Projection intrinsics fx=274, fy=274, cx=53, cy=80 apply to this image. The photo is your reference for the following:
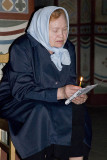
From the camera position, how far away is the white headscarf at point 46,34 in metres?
1.79

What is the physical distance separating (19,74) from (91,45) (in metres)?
3.43

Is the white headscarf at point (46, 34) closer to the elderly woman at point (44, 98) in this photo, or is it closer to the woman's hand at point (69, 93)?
the elderly woman at point (44, 98)

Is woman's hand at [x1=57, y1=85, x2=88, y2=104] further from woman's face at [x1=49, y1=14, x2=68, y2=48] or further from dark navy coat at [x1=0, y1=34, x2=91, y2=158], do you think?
woman's face at [x1=49, y1=14, x2=68, y2=48]

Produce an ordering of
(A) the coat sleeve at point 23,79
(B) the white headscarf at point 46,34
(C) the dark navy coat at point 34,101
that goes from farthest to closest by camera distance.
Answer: (B) the white headscarf at point 46,34 < (A) the coat sleeve at point 23,79 < (C) the dark navy coat at point 34,101

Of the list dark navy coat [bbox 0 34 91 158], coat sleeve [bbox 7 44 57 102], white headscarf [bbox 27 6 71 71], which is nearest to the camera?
dark navy coat [bbox 0 34 91 158]

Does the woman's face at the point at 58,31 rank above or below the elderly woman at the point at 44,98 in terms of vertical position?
above

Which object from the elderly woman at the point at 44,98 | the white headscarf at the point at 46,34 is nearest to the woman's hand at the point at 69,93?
the elderly woman at the point at 44,98

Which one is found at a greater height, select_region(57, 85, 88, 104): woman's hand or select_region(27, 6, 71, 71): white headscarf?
select_region(27, 6, 71, 71): white headscarf

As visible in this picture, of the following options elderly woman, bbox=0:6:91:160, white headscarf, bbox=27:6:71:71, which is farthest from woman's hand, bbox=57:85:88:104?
white headscarf, bbox=27:6:71:71

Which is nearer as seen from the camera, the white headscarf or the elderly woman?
the elderly woman

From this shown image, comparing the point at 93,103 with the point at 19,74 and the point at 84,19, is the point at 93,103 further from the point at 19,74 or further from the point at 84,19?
the point at 19,74

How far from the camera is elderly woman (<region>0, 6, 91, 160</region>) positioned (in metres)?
1.59

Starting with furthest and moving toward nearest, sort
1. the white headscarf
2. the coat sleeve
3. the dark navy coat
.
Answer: the white headscarf, the coat sleeve, the dark navy coat

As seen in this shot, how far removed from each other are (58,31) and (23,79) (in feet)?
1.32
